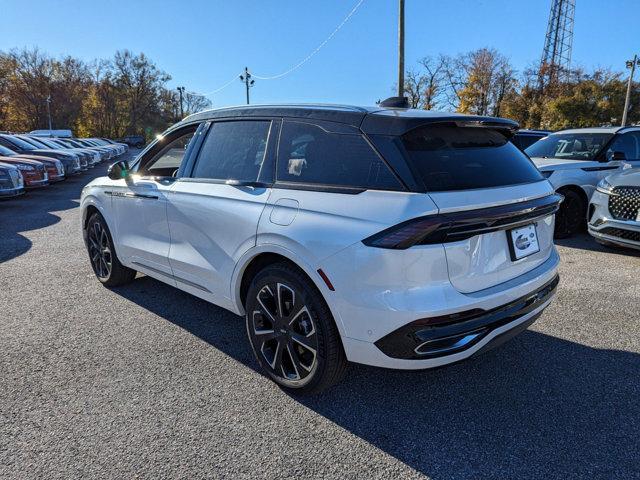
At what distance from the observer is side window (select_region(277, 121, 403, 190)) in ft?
7.75

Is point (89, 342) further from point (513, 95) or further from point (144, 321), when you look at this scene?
point (513, 95)

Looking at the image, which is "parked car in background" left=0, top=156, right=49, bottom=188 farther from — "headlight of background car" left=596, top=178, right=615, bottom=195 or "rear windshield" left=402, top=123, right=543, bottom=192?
"headlight of background car" left=596, top=178, right=615, bottom=195

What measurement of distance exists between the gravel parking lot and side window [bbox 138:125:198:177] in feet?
4.39

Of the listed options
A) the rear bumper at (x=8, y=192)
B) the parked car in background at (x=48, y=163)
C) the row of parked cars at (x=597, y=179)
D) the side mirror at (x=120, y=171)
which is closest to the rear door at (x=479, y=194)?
the side mirror at (x=120, y=171)

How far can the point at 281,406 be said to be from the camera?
2680 mm

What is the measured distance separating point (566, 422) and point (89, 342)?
10.9 ft

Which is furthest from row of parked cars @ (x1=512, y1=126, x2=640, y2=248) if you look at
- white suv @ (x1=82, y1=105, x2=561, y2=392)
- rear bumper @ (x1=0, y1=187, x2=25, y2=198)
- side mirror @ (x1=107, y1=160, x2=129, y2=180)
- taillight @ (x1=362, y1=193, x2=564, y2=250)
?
rear bumper @ (x1=0, y1=187, x2=25, y2=198)

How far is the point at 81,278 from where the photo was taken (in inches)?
200

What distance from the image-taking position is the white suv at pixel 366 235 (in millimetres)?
2178

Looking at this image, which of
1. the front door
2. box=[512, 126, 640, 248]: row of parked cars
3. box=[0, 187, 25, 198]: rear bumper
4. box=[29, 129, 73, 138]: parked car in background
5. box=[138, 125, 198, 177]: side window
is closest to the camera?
the front door

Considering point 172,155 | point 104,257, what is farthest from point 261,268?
point 104,257

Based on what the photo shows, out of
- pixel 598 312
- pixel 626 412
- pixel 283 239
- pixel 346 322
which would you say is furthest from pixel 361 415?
pixel 598 312

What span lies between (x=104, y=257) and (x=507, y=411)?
13.2 feet

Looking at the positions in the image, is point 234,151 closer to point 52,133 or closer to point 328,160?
point 328,160
